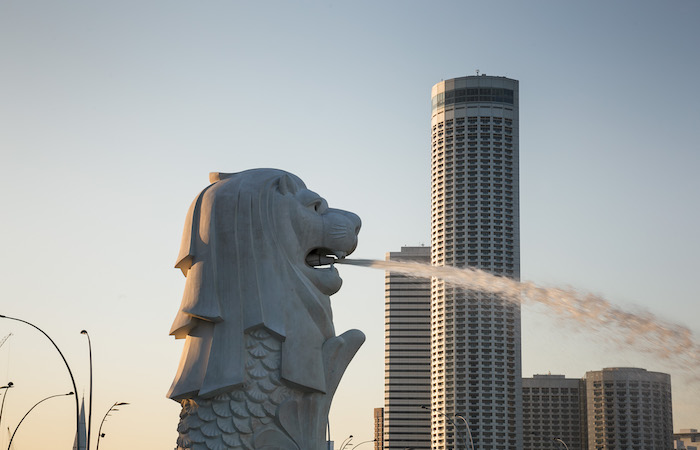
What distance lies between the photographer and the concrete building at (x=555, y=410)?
101625 millimetres

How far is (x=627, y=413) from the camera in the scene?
9056 cm

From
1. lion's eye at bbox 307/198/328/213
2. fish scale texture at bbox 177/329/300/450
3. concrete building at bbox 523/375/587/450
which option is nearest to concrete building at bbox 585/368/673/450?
concrete building at bbox 523/375/587/450

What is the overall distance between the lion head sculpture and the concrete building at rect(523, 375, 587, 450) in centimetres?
8575

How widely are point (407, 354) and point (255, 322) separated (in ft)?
431

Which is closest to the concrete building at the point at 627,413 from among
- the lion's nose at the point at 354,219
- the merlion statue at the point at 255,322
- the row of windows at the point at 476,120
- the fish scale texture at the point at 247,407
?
the row of windows at the point at 476,120

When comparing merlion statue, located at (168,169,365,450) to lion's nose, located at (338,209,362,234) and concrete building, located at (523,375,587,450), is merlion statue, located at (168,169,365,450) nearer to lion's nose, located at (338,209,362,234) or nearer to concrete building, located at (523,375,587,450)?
lion's nose, located at (338,209,362,234)

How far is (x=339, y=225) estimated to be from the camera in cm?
1755

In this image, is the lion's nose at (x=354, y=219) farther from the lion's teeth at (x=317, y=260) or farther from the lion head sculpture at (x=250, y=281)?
the lion's teeth at (x=317, y=260)

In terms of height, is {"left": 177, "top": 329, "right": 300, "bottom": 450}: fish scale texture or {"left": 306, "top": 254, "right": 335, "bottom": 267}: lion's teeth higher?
{"left": 306, "top": 254, "right": 335, "bottom": 267}: lion's teeth

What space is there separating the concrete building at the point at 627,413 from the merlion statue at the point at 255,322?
68391 millimetres

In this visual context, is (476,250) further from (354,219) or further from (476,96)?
(354,219)

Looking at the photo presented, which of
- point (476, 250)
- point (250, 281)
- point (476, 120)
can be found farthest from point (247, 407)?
point (476, 120)

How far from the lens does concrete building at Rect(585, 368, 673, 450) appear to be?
284 feet

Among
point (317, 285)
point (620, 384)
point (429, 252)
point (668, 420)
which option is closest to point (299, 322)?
point (317, 285)
